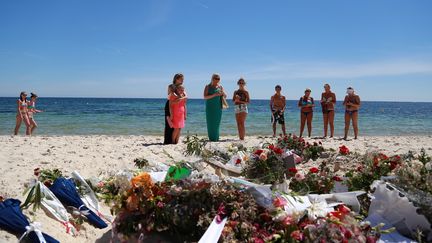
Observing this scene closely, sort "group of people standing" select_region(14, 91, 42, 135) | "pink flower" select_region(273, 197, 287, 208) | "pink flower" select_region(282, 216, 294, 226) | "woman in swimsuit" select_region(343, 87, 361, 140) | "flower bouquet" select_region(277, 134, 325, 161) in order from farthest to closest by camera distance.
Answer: "group of people standing" select_region(14, 91, 42, 135) → "woman in swimsuit" select_region(343, 87, 361, 140) → "flower bouquet" select_region(277, 134, 325, 161) → "pink flower" select_region(273, 197, 287, 208) → "pink flower" select_region(282, 216, 294, 226)

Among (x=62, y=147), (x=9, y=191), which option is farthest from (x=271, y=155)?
(x=62, y=147)

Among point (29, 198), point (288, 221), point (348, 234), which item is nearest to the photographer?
point (348, 234)

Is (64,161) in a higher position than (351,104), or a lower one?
lower

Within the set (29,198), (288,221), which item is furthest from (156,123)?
(288,221)

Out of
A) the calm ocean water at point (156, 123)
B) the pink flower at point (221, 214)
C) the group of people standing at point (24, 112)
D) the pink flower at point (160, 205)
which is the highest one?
the group of people standing at point (24, 112)

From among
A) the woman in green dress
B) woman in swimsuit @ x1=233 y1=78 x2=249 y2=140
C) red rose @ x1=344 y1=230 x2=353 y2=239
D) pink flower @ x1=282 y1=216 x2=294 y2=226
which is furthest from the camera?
woman in swimsuit @ x1=233 y1=78 x2=249 y2=140

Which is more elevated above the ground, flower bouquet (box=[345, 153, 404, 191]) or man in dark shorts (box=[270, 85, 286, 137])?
man in dark shorts (box=[270, 85, 286, 137])

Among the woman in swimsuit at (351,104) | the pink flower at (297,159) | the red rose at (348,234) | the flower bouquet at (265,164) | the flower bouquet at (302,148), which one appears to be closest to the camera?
the red rose at (348,234)

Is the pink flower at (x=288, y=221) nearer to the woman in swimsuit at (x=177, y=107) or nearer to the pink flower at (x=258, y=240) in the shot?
the pink flower at (x=258, y=240)

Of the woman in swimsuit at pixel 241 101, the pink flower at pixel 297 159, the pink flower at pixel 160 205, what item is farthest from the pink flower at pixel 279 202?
the woman in swimsuit at pixel 241 101

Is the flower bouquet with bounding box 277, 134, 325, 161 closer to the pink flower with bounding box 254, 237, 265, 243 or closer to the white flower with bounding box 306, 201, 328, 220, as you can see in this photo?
the white flower with bounding box 306, 201, 328, 220

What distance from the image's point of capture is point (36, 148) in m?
7.04

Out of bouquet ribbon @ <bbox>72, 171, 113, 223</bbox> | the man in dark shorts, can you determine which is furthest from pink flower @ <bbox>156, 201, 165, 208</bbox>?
the man in dark shorts

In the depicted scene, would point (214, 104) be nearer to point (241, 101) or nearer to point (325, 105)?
point (241, 101)
